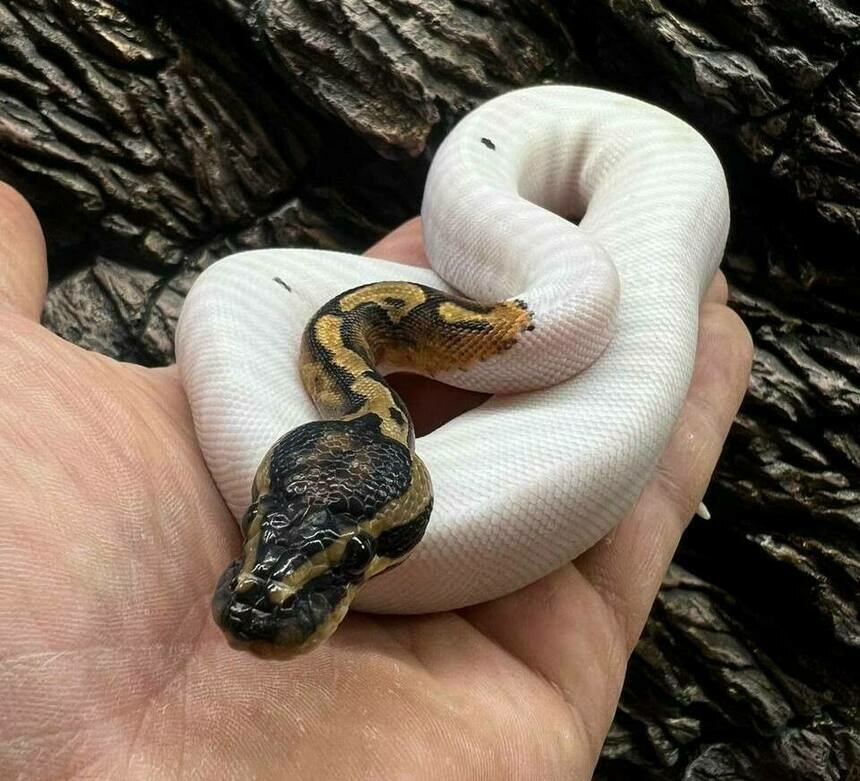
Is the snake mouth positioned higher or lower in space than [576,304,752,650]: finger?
higher

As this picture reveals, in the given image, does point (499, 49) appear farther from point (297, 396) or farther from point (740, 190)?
point (297, 396)

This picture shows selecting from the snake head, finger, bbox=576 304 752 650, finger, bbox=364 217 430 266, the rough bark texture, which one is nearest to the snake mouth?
the snake head

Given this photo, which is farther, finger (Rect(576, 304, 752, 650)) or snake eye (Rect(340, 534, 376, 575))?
finger (Rect(576, 304, 752, 650))

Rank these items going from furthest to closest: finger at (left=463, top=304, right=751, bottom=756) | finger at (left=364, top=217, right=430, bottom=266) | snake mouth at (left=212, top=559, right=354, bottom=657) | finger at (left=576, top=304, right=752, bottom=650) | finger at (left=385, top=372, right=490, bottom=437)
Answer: finger at (left=364, top=217, right=430, bottom=266)
finger at (left=385, top=372, right=490, bottom=437)
finger at (left=576, top=304, right=752, bottom=650)
finger at (left=463, top=304, right=751, bottom=756)
snake mouth at (left=212, top=559, right=354, bottom=657)

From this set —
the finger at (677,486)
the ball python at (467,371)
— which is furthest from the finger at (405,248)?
the finger at (677,486)

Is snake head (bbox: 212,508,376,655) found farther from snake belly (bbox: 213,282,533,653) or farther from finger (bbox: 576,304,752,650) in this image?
finger (bbox: 576,304,752,650)

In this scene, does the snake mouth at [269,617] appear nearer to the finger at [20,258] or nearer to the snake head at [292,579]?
the snake head at [292,579]
